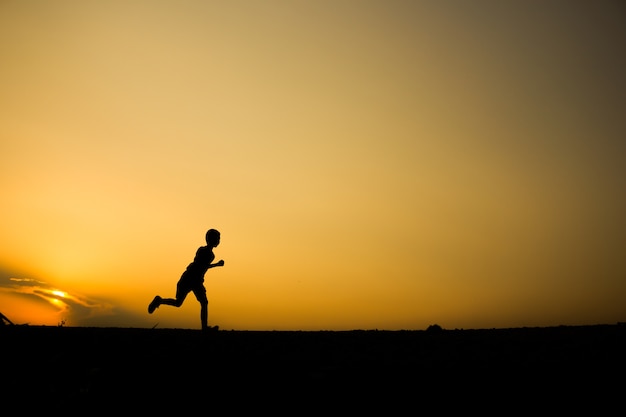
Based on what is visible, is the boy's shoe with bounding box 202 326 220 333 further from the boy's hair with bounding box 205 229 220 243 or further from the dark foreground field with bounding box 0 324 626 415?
the dark foreground field with bounding box 0 324 626 415

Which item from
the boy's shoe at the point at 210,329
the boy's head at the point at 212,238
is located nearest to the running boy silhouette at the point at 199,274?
the boy's head at the point at 212,238

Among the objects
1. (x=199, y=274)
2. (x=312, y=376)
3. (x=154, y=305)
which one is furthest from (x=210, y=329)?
(x=312, y=376)

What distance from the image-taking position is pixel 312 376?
5.05 meters

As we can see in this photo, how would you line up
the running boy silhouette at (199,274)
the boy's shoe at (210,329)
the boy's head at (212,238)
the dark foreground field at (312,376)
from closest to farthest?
the dark foreground field at (312,376)
the boy's shoe at (210,329)
the running boy silhouette at (199,274)
the boy's head at (212,238)

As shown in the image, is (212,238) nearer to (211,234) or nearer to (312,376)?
(211,234)

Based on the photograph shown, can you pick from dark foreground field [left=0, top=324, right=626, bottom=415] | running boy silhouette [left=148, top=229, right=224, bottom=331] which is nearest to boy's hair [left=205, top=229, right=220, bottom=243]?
running boy silhouette [left=148, top=229, right=224, bottom=331]

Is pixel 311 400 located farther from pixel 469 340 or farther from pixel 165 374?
pixel 469 340

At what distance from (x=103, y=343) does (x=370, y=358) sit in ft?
13.6

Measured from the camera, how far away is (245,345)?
7.33 meters

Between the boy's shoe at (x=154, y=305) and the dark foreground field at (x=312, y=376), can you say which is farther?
the boy's shoe at (x=154, y=305)

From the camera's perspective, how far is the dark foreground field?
13.8 ft

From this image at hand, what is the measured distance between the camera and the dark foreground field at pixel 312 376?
4207 millimetres

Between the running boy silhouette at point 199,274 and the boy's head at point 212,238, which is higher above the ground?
the boy's head at point 212,238

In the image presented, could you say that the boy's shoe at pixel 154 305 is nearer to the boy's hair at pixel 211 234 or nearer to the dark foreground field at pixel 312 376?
the boy's hair at pixel 211 234
